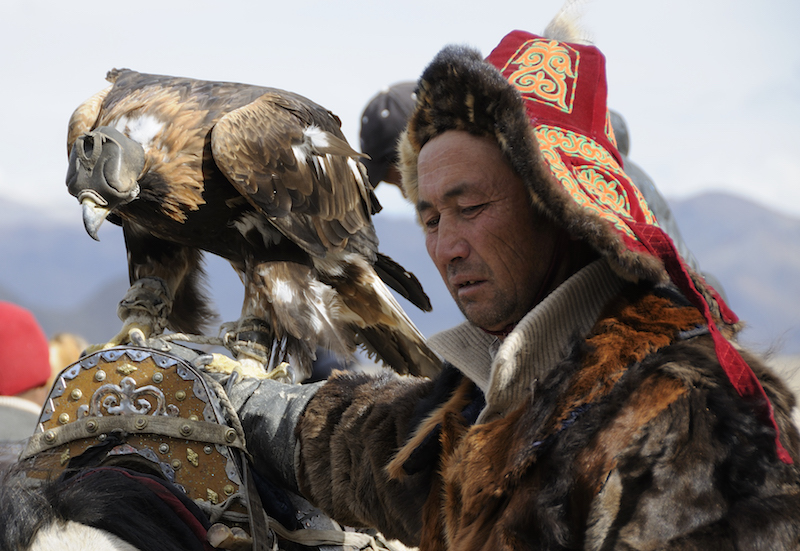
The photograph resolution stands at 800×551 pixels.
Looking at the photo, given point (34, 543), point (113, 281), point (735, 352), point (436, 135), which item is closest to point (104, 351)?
point (34, 543)

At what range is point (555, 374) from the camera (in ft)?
3.33

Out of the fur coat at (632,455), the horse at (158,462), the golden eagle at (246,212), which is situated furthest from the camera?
the golden eagle at (246,212)

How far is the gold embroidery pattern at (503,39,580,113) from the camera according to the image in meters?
1.26

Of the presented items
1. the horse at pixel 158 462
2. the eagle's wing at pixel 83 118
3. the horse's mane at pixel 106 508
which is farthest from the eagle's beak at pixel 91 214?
the horse's mane at pixel 106 508

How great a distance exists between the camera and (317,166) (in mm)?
2908

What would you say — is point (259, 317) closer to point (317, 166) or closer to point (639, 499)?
point (317, 166)

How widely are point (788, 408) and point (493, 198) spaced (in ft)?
1.77

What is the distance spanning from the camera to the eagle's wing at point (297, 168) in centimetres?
253

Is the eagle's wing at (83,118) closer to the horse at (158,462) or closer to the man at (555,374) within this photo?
the horse at (158,462)

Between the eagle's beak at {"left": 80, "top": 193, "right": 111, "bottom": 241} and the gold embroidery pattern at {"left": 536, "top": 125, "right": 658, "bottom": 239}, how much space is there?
5.01ft

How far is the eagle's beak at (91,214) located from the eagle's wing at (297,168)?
16.7 inches

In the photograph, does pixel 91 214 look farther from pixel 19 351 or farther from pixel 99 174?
pixel 19 351

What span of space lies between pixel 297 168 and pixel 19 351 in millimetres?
1533

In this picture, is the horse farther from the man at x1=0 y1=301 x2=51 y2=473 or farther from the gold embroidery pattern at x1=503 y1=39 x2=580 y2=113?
the man at x1=0 y1=301 x2=51 y2=473
